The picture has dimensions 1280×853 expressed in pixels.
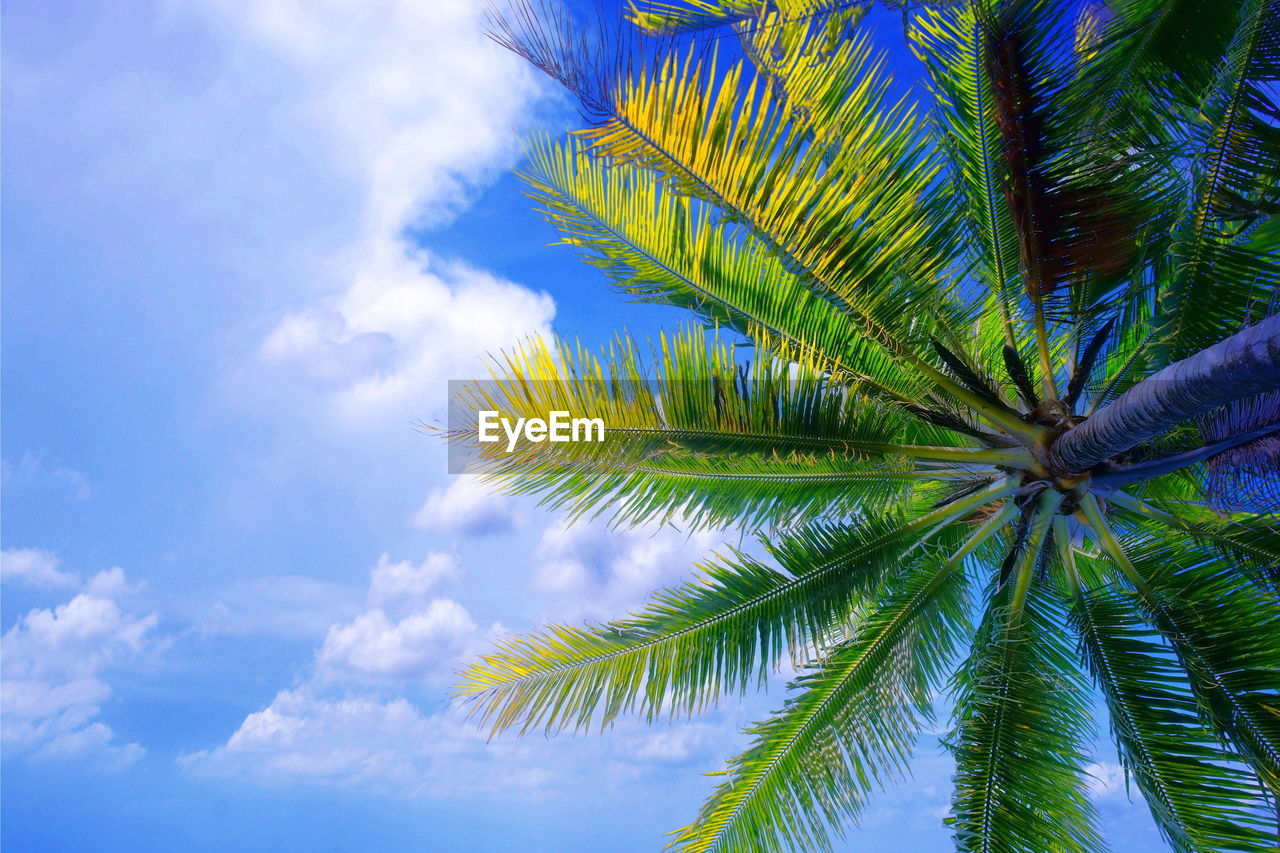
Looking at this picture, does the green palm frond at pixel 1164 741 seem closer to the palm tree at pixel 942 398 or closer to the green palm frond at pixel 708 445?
the palm tree at pixel 942 398

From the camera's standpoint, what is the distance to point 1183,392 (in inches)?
156

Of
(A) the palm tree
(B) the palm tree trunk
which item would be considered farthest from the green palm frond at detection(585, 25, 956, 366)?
(B) the palm tree trunk

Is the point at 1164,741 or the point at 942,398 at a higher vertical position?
the point at 942,398

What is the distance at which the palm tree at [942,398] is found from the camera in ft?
16.6

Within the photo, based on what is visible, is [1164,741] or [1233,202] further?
[1164,741]

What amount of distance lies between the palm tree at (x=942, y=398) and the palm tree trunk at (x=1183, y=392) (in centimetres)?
4

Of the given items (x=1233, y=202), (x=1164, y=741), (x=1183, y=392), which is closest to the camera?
(x=1183, y=392)

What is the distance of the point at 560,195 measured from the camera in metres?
6.02

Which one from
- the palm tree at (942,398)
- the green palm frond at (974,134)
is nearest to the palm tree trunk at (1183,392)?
the palm tree at (942,398)

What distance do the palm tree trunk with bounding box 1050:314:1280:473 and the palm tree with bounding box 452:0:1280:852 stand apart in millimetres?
40

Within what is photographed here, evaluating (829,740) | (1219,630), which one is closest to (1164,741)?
(1219,630)

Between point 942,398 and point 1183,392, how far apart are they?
79.8 inches

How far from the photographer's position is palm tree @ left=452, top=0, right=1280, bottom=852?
200 inches

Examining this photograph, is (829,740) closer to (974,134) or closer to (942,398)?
(942,398)
